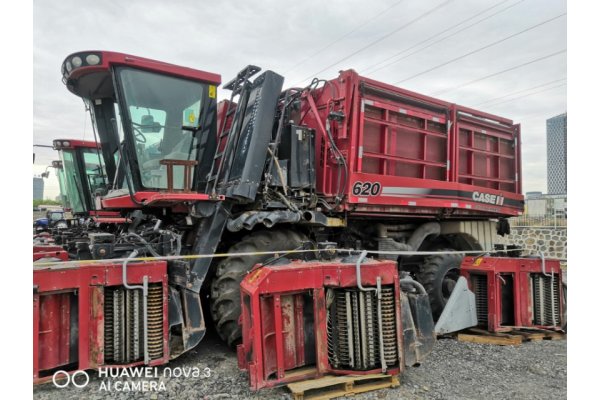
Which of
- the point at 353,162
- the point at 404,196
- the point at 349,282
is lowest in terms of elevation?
the point at 349,282

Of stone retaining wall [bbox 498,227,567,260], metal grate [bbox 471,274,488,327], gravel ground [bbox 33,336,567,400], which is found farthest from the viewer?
stone retaining wall [bbox 498,227,567,260]

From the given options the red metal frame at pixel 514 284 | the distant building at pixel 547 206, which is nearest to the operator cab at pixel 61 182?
the red metal frame at pixel 514 284

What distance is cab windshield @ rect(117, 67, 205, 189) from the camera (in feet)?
13.2

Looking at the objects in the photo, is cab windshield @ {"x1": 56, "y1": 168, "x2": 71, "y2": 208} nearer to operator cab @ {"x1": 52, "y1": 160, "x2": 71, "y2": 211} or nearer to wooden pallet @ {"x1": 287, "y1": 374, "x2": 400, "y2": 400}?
operator cab @ {"x1": 52, "y1": 160, "x2": 71, "y2": 211}

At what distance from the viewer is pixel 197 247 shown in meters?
4.24

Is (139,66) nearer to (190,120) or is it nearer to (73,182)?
(190,120)

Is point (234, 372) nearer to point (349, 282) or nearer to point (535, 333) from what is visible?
point (349, 282)

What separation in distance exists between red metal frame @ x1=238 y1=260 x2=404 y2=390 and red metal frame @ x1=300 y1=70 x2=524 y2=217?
148 centimetres

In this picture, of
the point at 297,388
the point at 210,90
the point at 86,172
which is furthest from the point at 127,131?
the point at 86,172

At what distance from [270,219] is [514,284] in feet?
9.69

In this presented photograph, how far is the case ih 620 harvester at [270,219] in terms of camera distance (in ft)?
10.7

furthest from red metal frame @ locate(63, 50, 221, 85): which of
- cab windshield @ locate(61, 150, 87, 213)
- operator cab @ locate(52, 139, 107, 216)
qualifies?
cab windshield @ locate(61, 150, 87, 213)

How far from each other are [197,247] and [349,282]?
1736mm

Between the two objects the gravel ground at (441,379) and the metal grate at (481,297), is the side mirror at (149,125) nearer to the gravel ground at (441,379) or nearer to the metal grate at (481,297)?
the gravel ground at (441,379)
